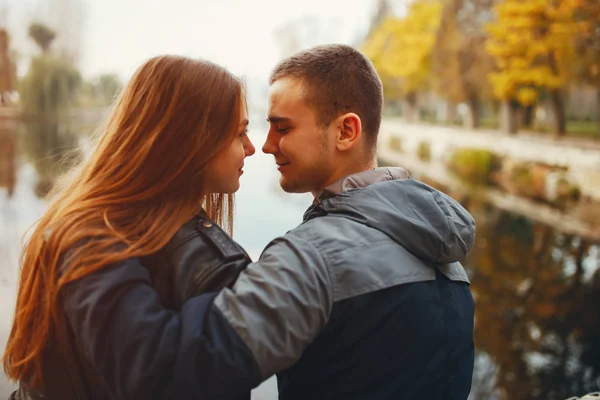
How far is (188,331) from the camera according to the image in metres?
0.64

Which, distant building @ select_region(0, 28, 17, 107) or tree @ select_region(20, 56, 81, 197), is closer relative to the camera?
distant building @ select_region(0, 28, 17, 107)

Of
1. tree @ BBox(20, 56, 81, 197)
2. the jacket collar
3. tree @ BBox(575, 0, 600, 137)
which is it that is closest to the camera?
the jacket collar

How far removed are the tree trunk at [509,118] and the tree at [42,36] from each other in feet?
35.3

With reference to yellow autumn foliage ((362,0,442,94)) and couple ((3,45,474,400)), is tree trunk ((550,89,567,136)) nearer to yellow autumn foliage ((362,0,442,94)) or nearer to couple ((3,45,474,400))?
yellow autumn foliage ((362,0,442,94))

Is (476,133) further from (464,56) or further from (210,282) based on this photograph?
(210,282)

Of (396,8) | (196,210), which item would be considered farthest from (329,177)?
(396,8)

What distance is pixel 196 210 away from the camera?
791 mm

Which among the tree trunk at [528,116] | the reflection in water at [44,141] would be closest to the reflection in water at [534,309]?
the tree trunk at [528,116]

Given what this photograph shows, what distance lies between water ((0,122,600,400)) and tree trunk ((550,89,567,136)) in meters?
2.06

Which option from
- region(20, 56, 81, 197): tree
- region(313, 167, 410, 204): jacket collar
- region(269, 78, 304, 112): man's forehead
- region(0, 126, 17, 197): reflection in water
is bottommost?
region(0, 126, 17, 197): reflection in water

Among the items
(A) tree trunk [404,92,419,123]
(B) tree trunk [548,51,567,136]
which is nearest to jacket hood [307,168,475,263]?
(B) tree trunk [548,51,567,136]

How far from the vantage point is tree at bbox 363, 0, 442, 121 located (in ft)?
46.9

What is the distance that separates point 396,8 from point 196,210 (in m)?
17.6

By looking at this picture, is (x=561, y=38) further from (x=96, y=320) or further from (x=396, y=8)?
(x=96, y=320)
